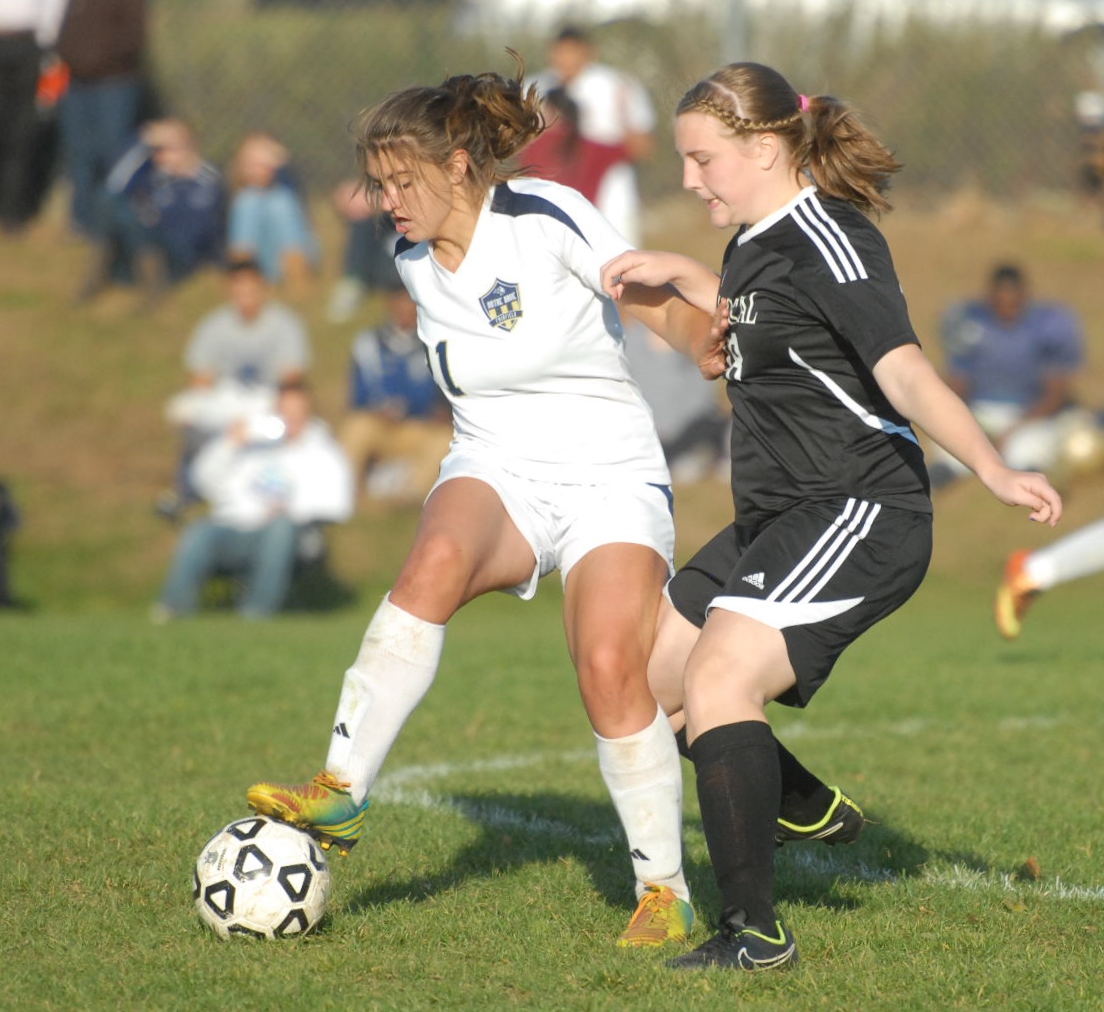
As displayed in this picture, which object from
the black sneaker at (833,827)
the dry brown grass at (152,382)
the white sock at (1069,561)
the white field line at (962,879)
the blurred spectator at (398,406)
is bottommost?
the dry brown grass at (152,382)

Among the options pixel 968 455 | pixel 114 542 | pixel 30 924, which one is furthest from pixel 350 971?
pixel 114 542

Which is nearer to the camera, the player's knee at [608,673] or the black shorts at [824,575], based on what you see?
the black shorts at [824,575]

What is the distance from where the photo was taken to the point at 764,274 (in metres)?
3.97

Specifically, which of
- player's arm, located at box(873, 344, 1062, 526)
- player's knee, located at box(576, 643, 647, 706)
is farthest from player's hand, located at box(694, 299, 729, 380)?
player's knee, located at box(576, 643, 647, 706)

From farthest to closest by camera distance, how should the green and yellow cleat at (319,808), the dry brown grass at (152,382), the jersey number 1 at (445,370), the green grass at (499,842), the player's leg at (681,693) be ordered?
the dry brown grass at (152,382) < the jersey number 1 at (445,370) < the player's leg at (681,693) < the green and yellow cleat at (319,808) < the green grass at (499,842)

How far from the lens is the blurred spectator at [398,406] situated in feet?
42.1

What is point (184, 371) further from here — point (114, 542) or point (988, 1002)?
point (988, 1002)

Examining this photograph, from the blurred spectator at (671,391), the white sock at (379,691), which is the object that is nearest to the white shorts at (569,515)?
the white sock at (379,691)

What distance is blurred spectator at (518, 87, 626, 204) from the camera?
1264cm

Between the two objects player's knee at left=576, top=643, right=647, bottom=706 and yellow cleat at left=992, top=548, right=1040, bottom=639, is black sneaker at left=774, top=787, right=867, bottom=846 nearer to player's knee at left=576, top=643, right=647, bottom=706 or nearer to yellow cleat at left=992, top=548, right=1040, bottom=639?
player's knee at left=576, top=643, right=647, bottom=706

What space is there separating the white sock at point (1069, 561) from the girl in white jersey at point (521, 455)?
442 cm

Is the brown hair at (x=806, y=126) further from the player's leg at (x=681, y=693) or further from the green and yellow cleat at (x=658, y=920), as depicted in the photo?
the green and yellow cleat at (x=658, y=920)

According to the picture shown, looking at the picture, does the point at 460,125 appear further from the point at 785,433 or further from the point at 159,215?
the point at 159,215

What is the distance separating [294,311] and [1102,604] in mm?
8017
